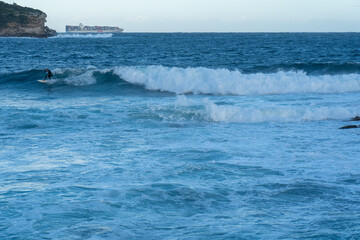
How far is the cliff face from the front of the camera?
136000 mm

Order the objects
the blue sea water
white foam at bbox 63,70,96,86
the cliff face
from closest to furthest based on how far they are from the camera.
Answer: the blue sea water, white foam at bbox 63,70,96,86, the cliff face

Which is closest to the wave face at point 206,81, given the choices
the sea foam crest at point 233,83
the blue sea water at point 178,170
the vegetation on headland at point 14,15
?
the sea foam crest at point 233,83

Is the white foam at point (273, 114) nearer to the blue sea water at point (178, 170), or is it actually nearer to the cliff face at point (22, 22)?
the blue sea water at point (178, 170)

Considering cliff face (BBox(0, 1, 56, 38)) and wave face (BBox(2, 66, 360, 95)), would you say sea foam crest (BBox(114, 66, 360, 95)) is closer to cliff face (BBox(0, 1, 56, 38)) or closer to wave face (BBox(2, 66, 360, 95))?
wave face (BBox(2, 66, 360, 95))

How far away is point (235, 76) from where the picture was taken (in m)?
24.1

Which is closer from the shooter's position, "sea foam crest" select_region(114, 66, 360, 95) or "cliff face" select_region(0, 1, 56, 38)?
"sea foam crest" select_region(114, 66, 360, 95)

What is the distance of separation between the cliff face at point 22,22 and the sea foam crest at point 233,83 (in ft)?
398

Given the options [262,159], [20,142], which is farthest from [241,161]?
[20,142]

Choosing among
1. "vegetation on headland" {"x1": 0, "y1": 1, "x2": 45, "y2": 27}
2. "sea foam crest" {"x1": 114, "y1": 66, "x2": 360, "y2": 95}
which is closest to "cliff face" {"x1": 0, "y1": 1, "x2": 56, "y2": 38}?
"vegetation on headland" {"x1": 0, "y1": 1, "x2": 45, "y2": 27}

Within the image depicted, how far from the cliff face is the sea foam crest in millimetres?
121454

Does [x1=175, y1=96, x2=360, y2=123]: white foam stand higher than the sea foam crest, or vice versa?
the sea foam crest

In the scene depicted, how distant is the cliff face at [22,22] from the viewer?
13600cm

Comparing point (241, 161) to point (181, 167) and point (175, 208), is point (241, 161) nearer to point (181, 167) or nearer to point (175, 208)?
point (181, 167)

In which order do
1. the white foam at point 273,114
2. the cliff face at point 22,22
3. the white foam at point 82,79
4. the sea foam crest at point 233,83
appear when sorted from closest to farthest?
the white foam at point 273,114, the sea foam crest at point 233,83, the white foam at point 82,79, the cliff face at point 22,22
